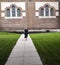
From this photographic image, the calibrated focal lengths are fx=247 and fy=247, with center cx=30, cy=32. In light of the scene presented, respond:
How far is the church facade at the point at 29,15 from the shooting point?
151ft

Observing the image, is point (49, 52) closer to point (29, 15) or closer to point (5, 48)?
point (5, 48)

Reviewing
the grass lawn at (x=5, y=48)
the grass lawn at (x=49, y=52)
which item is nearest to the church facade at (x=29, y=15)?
the grass lawn at (x=5, y=48)

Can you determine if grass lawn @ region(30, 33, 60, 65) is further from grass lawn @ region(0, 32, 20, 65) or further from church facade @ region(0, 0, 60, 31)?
church facade @ region(0, 0, 60, 31)

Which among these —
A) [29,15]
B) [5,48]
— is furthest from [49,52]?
[29,15]

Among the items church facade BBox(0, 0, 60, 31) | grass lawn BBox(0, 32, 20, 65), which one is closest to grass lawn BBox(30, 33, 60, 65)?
grass lawn BBox(0, 32, 20, 65)

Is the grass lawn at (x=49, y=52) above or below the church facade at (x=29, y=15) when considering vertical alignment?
below

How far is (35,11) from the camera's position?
152ft

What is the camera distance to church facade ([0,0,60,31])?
4594cm

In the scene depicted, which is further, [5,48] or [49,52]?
[5,48]

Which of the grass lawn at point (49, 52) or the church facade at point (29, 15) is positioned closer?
the grass lawn at point (49, 52)

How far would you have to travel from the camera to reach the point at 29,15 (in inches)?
1823

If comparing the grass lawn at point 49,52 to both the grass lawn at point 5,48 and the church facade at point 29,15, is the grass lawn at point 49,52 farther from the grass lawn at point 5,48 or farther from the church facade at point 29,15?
the church facade at point 29,15

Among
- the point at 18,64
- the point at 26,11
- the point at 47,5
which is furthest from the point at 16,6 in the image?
the point at 18,64

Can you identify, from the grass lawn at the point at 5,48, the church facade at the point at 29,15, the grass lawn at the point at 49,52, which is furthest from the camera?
the church facade at the point at 29,15
